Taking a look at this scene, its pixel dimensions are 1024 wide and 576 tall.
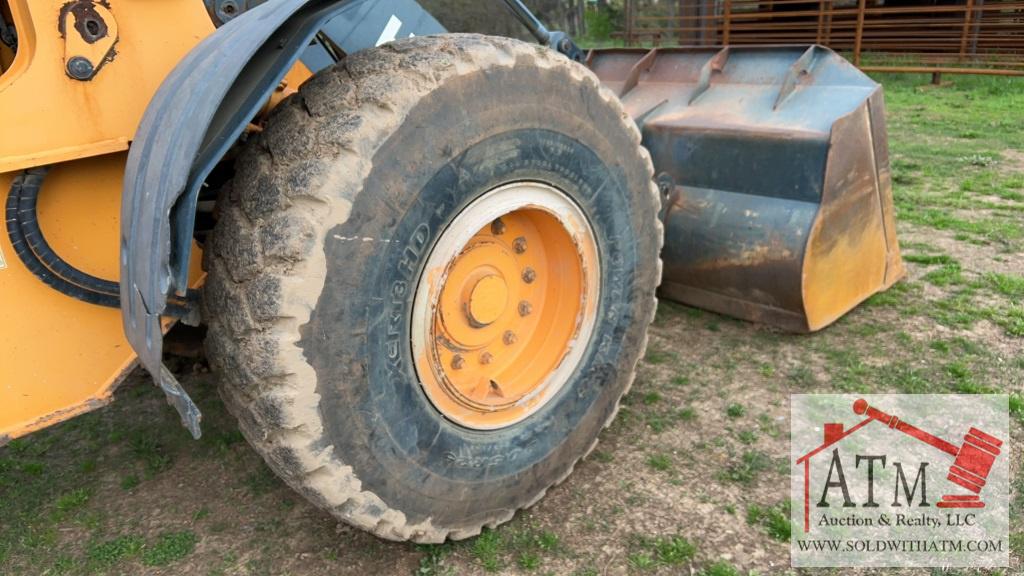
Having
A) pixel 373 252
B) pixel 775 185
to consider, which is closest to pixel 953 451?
pixel 775 185

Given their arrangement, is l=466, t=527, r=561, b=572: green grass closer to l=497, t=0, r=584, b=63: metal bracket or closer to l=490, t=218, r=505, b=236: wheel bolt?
l=490, t=218, r=505, b=236: wheel bolt

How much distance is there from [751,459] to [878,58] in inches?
507

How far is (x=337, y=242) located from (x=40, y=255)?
0.76m

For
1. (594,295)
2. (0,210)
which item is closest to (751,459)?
(594,295)

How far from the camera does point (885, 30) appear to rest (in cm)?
1354

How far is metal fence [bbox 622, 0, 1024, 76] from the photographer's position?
11.9 meters

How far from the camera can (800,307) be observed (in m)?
3.34

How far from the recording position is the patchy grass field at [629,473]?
226cm

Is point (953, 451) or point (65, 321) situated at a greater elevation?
point (953, 451)

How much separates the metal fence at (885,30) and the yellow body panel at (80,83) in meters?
12.0

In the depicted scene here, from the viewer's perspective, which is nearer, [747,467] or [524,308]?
[524,308]

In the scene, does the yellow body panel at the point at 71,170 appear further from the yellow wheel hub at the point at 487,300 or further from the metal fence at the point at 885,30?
the metal fence at the point at 885,30

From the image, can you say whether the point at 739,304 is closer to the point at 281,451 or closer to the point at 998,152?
the point at 281,451

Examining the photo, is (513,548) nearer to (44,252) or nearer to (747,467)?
(747,467)
